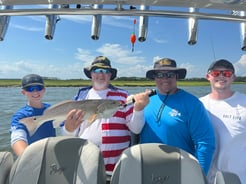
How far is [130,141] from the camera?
3379 mm

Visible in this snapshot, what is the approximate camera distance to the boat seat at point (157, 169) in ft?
7.93

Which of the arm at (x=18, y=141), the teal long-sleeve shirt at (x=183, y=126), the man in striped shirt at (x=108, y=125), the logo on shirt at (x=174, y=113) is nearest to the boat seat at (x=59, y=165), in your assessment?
the man in striped shirt at (x=108, y=125)

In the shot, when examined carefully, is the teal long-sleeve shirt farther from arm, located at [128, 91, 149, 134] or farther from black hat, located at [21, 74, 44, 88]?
black hat, located at [21, 74, 44, 88]

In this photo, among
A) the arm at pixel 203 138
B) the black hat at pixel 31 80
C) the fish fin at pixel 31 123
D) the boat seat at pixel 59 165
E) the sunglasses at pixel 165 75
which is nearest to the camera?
the boat seat at pixel 59 165

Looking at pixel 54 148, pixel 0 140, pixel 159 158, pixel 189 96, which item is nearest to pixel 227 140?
pixel 189 96

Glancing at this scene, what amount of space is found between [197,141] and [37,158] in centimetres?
155

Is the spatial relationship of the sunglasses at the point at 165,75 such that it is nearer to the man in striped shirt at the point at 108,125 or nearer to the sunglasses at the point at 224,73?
the man in striped shirt at the point at 108,125

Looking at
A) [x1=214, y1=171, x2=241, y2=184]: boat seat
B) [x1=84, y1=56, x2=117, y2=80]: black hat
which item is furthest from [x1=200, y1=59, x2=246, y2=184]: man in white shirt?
[x1=84, y1=56, x2=117, y2=80]: black hat

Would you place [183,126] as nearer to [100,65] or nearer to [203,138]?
[203,138]

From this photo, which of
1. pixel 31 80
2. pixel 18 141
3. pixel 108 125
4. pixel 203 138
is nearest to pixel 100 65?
pixel 108 125

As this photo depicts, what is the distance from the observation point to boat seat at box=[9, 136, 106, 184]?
248 cm

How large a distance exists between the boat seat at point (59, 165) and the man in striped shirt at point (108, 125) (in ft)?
1.28

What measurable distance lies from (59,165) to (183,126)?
1.27 meters

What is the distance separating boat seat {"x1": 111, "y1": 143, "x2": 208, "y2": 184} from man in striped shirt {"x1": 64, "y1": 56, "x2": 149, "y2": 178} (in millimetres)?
605
